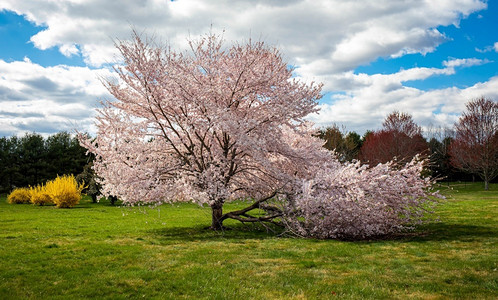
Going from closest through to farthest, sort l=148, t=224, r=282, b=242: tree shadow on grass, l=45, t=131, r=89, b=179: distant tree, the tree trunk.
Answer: l=148, t=224, r=282, b=242: tree shadow on grass → the tree trunk → l=45, t=131, r=89, b=179: distant tree

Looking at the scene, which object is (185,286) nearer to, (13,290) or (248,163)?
(13,290)

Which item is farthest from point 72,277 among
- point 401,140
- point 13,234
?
point 401,140

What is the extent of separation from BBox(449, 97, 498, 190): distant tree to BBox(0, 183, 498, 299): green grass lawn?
29.3 metres

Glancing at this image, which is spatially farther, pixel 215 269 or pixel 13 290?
pixel 215 269

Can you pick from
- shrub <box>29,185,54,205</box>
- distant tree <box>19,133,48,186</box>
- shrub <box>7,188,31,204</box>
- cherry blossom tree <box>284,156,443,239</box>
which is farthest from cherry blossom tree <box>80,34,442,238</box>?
distant tree <box>19,133,48,186</box>

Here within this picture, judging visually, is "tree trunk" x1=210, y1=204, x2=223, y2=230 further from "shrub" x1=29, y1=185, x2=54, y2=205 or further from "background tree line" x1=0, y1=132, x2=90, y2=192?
"background tree line" x1=0, y1=132, x2=90, y2=192

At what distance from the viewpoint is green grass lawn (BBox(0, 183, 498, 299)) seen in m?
6.04

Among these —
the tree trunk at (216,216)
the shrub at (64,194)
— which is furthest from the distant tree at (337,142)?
the tree trunk at (216,216)

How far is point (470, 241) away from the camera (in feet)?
33.6

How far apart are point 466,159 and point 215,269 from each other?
3824 cm

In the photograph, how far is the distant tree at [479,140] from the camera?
3662cm

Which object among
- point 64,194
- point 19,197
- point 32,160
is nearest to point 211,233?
point 64,194

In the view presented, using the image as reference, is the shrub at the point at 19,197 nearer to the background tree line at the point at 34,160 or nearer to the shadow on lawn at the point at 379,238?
the background tree line at the point at 34,160

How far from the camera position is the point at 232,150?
13398mm
